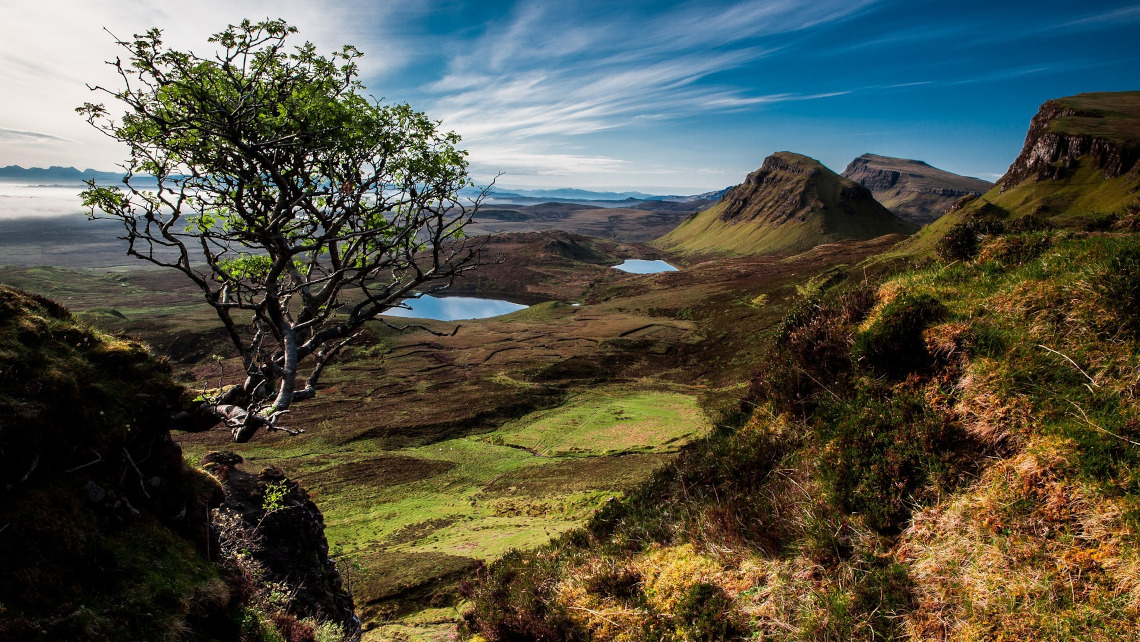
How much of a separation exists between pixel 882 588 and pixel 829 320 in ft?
18.0

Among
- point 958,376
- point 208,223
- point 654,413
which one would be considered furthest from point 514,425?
point 958,376

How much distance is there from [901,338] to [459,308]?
5726 inches

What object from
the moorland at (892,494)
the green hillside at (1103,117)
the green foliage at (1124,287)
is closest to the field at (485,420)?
the moorland at (892,494)

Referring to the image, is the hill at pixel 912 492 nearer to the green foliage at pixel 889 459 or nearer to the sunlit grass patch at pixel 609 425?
the green foliage at pixel 889 459

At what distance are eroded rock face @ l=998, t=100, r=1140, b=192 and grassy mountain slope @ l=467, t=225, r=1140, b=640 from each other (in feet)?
398

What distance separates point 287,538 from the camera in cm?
1157

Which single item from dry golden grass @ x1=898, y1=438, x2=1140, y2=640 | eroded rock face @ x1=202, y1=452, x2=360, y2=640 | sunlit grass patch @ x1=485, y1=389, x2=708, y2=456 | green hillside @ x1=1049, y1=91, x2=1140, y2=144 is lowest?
sunlit grass patch @ x1=485, y1=389, x2=708, y2=456

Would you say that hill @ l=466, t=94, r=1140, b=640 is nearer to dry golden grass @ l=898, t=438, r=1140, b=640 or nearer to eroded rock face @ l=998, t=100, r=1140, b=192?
dry golden grass @ l=898, t=438, r=1140, b=640

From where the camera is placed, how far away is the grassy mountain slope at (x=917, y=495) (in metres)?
4.68

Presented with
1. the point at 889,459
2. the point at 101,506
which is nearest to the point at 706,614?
the point at 889,459

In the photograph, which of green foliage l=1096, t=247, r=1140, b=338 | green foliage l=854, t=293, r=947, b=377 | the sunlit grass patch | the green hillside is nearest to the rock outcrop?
green foliage l=854, t=293, r=947, b=377

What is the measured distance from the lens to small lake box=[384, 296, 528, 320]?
138875 mm

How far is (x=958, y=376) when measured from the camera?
7.10 m

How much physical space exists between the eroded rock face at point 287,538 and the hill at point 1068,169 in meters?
84.4
